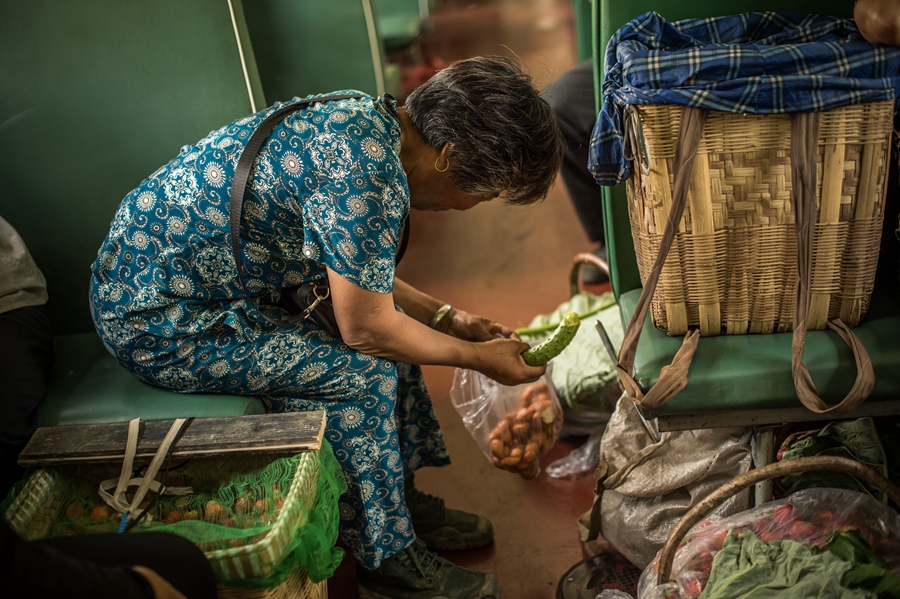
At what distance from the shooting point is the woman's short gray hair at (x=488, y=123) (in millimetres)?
1437

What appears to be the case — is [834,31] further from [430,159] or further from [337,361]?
[337,361]

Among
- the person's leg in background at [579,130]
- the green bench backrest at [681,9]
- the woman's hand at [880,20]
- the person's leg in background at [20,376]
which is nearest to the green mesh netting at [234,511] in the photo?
the person's leg in background at [20,376]

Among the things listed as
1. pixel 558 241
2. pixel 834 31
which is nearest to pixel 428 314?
pixel 834 31

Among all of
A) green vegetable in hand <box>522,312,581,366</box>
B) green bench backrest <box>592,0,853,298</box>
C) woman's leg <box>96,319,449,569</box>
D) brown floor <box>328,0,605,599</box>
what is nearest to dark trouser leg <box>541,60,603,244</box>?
brown floor <box>328,0,605,599</box>

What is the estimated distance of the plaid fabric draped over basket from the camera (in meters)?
1.26

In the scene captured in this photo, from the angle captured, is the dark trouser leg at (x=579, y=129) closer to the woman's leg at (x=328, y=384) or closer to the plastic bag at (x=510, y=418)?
the plastic bag at (x=510, y=418)

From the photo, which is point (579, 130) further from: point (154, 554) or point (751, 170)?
point (154, 554)

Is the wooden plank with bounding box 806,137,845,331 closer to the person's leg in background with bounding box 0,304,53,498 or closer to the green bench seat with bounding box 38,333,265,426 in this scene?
the green bench seat with bounding box 38,333,265,426

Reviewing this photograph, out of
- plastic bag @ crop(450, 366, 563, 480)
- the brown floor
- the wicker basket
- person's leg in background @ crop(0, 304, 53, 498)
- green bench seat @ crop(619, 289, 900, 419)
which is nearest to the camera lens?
the wicker basket

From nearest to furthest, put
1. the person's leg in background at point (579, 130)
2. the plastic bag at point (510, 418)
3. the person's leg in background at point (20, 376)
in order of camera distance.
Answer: the person's leg in background at point (20, 376)
the plastic bag at point (510, 418)
the person's leg in background at point (579, 130)

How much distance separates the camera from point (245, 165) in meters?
1.45

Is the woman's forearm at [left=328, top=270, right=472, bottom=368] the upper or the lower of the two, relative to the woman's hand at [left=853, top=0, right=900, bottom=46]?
lower

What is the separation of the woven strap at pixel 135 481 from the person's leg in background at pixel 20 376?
25cm

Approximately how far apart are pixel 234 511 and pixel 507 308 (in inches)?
69.9
